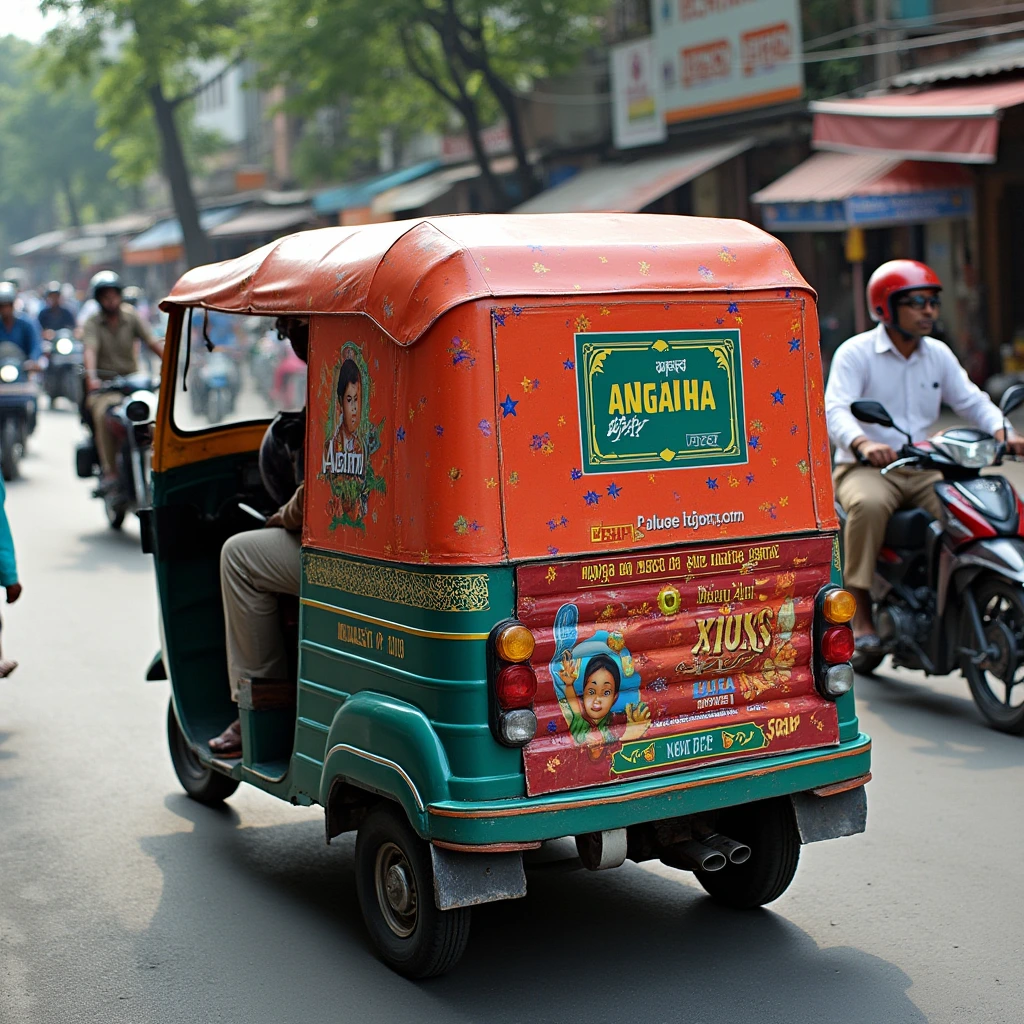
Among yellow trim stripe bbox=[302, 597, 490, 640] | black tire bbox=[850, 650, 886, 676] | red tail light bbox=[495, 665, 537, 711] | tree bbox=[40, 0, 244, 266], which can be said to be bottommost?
black tire bbox=[850, 650, 886, 676]

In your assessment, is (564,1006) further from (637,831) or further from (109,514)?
(109,514)

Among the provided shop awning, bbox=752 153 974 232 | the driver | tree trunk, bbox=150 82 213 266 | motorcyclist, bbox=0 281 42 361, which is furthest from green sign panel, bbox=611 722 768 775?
tree trunk, bbox=150 82 213 266

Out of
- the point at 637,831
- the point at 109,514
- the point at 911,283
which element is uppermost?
the point at 911,283

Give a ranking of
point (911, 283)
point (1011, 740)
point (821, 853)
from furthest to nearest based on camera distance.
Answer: point (911, 283), point (1011, 740), point (821, 853)

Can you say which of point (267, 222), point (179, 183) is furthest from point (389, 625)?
point (267, 222)

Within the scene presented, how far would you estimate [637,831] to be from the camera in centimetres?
423

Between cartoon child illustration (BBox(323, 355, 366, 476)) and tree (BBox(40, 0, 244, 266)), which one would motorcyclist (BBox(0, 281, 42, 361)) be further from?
tree (BBox(40, 0, 244, 266))

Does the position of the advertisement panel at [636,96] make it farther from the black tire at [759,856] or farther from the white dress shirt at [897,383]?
the black tire at [759,856]

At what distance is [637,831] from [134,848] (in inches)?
80.4

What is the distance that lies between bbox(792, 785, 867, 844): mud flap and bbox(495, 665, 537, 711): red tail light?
93cm

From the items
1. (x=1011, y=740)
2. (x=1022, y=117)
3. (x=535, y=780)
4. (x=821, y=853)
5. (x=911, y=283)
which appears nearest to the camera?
(x=535, y=780)

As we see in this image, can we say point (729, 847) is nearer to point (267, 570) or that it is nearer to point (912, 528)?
point (267, 570)

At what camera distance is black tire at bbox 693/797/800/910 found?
14.5ft

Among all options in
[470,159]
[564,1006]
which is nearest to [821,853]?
[564,1006]
